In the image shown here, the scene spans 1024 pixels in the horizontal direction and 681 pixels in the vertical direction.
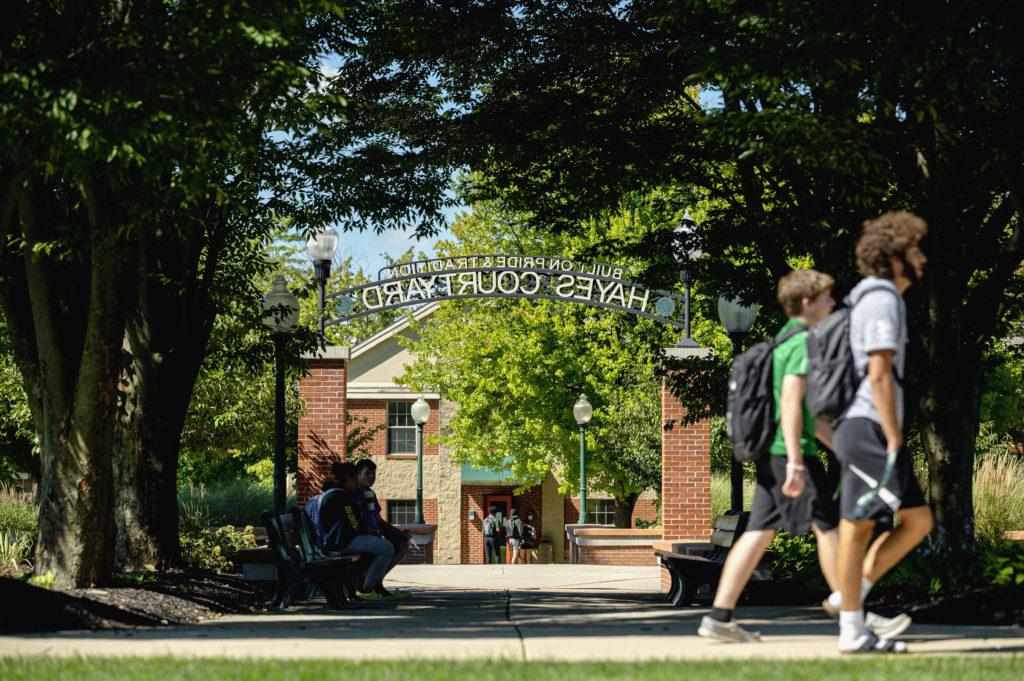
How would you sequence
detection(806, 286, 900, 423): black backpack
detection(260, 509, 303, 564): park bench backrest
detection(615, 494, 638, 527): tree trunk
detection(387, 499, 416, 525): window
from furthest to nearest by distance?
detection(387, 499, 416, 525): window
detection(615, 494, 638, 527): tree trunk
detection(260, 509, 303, 564): park bench backrest
detection(806, 286, 900, 423): black backpack

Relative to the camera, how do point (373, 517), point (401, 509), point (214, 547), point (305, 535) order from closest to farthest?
point (305, 535)
point (373, 517)
point (214, 547)
point (401, 509)

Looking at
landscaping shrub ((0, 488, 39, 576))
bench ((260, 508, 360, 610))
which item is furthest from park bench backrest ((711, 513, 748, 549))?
landscaping shrub ((0, 488, 39, 576))

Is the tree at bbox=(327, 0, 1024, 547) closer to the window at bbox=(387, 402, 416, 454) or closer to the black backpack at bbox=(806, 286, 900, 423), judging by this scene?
the black backpack at bbox=(806, 286, 900, 423)

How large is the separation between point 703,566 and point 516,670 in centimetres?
592

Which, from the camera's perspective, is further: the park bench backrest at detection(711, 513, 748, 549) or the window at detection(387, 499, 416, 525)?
the window at detection(387, 499, 416, 525)

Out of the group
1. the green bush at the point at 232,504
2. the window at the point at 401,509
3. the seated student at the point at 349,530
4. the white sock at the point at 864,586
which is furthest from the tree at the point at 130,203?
the window at the point at 401,509

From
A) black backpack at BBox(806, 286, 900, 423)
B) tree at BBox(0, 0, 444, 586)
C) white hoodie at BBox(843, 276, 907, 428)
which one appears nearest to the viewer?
white hoodie at BBox(843, 276, 907, 428)

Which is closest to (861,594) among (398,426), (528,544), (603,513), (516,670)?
(516,670)

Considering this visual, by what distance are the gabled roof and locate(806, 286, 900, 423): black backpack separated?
3859cm

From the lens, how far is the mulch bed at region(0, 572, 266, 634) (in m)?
7.99

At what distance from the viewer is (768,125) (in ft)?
34.6

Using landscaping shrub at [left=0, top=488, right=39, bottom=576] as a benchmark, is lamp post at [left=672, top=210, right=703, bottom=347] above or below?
above

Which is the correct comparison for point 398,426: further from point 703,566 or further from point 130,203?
point 130,203

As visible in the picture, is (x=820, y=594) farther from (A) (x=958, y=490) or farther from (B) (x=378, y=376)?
(B) (x=378, y=376)
